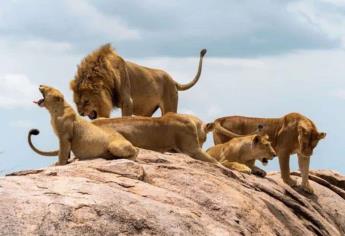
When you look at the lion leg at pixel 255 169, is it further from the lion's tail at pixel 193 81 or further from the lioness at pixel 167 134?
the lion's tail at pixel 193 81

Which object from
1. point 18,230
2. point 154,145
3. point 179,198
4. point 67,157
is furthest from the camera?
point 154,145

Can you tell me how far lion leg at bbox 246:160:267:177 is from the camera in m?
12.3

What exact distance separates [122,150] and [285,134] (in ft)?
16.6

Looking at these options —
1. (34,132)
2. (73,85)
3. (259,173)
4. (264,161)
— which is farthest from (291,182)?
(34,132)

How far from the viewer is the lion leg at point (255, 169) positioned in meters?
12.3

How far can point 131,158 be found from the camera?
935cm

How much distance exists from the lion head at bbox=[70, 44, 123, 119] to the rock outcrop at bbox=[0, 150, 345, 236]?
2983mm

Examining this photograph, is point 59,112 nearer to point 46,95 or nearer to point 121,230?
point 46,95

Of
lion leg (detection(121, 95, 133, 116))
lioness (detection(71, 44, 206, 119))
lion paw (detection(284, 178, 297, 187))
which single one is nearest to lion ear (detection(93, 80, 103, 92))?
lioness (detection(71, 44, 206, 119))

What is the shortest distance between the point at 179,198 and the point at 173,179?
92 centimetres

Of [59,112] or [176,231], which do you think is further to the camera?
[59,112]

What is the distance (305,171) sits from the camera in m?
13.3

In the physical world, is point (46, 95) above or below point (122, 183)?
above

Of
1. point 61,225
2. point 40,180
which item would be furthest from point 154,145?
point 61,225
